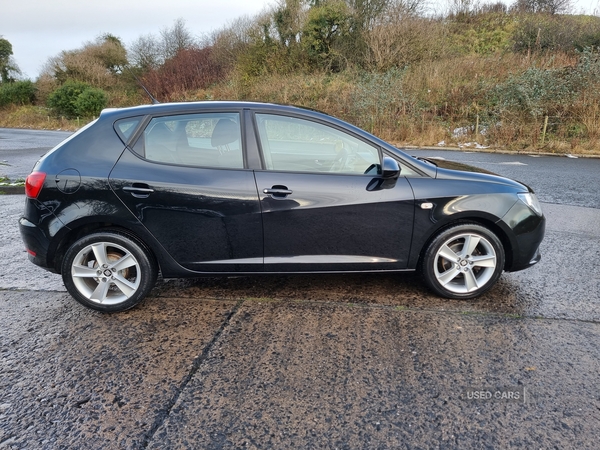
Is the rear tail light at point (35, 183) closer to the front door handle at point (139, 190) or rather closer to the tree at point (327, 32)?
the front door handle at point (139, 190)

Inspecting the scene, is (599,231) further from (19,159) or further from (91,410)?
(19,159)

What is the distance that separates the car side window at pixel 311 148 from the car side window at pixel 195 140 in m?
0.23

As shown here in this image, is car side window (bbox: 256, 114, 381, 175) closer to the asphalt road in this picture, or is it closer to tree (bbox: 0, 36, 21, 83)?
the asphalt road

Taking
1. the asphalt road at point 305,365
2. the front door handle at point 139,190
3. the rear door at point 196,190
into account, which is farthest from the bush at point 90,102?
the front door handle at point 139,190

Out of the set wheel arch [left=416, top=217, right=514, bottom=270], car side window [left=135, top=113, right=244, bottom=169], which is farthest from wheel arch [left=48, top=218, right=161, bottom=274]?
wheel arch [left=416, top=217, right=514, bottom=270]

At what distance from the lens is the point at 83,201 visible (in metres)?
3.20

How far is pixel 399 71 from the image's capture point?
22047 mm

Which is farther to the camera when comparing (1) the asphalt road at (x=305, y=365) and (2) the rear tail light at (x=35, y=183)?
(2) the rear tail light at (x=35, y=183)

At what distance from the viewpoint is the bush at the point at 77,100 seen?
3522cm

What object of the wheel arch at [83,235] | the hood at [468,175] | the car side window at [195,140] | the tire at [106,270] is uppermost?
the car side window at [195,140]

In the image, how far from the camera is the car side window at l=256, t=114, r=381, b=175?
3.40 metres

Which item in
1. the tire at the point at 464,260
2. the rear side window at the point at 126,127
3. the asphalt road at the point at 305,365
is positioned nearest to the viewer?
the asphalt road at the point at 305,365

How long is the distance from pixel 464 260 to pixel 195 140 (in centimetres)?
236

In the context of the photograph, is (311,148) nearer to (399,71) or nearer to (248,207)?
(248,207)
